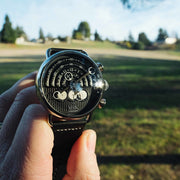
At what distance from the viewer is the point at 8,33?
128ft

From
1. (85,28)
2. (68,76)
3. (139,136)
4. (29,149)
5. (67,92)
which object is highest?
(85,28)

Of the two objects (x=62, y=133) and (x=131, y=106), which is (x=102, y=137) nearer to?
(x=131, y=106)

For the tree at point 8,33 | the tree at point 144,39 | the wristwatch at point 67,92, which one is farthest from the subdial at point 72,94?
the tree at point 144,39

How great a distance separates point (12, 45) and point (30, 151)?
1659 inches

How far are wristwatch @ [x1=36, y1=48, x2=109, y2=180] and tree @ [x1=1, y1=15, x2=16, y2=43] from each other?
139 ft

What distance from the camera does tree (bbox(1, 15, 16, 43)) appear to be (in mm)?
38719

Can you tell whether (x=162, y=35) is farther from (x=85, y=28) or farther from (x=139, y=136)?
(x=139, y=136)

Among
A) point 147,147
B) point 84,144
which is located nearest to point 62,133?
point 84,144

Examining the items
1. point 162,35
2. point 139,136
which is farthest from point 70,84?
point 162,35

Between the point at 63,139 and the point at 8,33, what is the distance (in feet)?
141

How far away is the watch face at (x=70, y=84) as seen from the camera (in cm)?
136

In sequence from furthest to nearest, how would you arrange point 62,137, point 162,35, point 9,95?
point 162,35 → point 9,95 → point 62,137

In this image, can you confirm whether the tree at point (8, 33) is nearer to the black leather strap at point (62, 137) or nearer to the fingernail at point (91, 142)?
the black leather strap at point (62, 137)

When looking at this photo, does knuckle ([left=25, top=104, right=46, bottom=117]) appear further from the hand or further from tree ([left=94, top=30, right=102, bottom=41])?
tree ([left=94, top=30, right=102, bottom=41])
